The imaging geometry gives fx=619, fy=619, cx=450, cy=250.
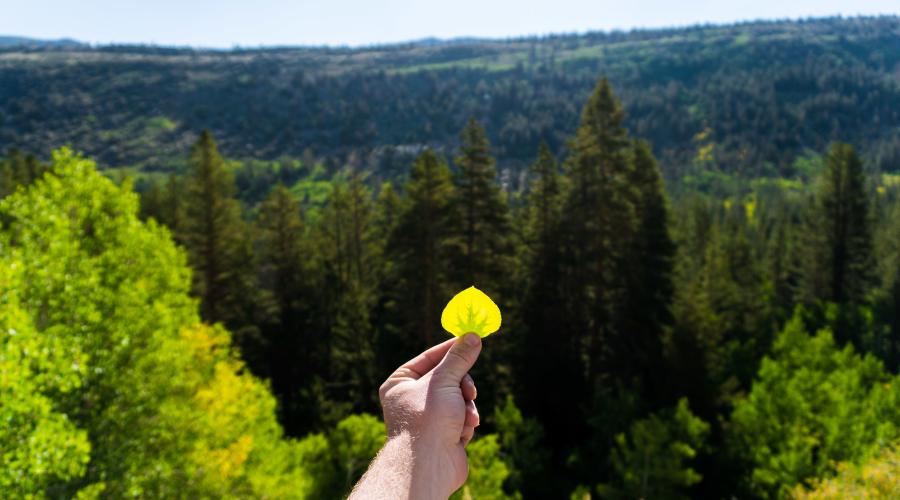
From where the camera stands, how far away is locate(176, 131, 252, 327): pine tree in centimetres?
2967

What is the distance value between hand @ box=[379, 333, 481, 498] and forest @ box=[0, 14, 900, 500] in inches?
175

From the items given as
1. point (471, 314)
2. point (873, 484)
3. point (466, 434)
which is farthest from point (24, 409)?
point (873, 484)

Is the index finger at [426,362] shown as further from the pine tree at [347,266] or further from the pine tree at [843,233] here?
the pine tree at [843,233]

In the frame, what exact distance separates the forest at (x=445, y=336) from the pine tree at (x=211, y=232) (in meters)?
0.11

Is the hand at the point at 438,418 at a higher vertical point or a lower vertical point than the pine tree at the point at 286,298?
higher

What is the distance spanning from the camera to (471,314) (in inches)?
104

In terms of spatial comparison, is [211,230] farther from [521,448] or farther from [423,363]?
[423,363]

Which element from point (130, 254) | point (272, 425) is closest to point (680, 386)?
point (272, 425)

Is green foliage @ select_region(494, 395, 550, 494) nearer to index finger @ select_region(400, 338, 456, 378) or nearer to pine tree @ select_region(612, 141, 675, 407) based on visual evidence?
pine tree @ select_region(612, 141, 675, 407)

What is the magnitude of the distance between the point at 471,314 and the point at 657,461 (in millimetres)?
19970

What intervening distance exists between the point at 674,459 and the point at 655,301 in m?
9.48


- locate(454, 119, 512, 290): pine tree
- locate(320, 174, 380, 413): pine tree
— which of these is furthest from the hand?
locate(320, 174, 380, 413): pine tree

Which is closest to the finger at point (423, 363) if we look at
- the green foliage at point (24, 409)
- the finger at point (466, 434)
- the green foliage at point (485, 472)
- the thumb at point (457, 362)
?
the thumb at point (457, 362)

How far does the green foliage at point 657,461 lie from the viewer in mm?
Result: 20109
